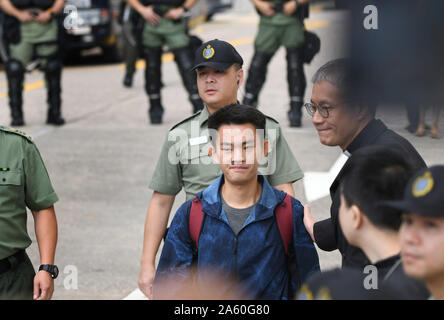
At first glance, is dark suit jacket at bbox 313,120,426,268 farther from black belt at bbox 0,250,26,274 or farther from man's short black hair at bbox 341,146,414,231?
black belt at bbox 0,250,26,274

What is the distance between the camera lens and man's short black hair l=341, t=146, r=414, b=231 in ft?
5.98

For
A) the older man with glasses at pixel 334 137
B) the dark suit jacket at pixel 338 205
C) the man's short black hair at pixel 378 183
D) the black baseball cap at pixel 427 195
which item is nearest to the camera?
the black baseball cap at pixel 427 195

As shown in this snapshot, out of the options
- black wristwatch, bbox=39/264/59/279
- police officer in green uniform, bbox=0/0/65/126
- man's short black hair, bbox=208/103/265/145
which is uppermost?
man's short black hair, bbox=208/103/265/145

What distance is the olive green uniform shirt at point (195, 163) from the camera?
11.6 feet

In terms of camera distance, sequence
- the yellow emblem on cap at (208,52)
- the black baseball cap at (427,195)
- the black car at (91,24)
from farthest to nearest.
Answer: the black car at (91,24) < the yellow emblem on cap at (208,52) < the black baseball cap at (427,195)

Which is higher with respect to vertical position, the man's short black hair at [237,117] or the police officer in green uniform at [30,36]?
the man's short black hair at [237,117]

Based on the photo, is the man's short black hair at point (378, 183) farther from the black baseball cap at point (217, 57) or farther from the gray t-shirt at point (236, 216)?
the black baseball cap at point (217, 57)

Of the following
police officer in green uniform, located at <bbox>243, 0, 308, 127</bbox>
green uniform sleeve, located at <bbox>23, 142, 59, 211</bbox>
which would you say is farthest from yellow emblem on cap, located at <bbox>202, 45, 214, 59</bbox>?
police officer in green uniform, located at <bbox>243, 0, 308, 127</bbox>

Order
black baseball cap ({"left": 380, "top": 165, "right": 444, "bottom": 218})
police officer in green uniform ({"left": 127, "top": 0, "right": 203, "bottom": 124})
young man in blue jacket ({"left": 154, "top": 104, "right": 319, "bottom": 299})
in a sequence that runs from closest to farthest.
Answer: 1. black baseball cap ({"left": 380, "top": 165, "right": 444, "bottom": 218})
2. young man in blue jacket ({"left": 154, "top": 104, "right": 319, "bottom": 299})
3. police officer in green uniform ({"left": 127, "top": 0, "right": 203, "bottom": 124})

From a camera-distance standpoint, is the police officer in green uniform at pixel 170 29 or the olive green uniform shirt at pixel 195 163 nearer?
the olive green uniform shirt at pixel 195 163

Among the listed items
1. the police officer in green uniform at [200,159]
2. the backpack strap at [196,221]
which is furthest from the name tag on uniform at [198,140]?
the backpack strap at [196,221]

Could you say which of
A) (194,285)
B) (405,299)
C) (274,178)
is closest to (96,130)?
(274,178)

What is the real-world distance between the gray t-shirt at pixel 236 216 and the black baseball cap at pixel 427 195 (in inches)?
47.3

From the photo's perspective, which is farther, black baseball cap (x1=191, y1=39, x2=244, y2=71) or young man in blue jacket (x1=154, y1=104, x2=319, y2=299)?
black baseball cap (x1=191, y1=39, x2=244, y2=71)
